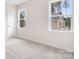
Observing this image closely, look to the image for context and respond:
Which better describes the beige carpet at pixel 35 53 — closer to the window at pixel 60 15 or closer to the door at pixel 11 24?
the window at pixel 60 15

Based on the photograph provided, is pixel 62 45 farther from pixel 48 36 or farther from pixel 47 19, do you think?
pixel 47 19

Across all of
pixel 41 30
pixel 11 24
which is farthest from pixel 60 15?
pixel 11 24

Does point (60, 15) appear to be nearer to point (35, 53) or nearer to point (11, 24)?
point (35, 53)

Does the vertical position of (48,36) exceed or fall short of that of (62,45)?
it exceeds it

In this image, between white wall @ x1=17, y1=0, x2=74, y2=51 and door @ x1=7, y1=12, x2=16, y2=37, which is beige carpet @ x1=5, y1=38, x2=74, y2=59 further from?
door @ x1=7, y1=12, x2=16, y2=37

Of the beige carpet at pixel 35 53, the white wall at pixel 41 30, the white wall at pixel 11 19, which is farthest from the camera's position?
the white wall at pixel 11 19

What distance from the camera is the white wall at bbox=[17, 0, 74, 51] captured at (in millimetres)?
2875

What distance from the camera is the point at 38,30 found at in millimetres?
3947

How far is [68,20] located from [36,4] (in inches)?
65.9

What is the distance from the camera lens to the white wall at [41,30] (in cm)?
288

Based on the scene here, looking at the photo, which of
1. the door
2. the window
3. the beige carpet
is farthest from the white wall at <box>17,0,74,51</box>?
the door

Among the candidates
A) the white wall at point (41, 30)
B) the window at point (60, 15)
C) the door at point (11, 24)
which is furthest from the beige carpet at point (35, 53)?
the door at point (11, 24)

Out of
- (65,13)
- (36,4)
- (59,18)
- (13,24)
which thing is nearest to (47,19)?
(59,18)
